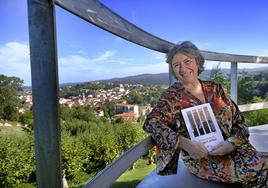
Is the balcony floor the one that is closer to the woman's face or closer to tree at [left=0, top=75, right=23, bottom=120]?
the woman's face

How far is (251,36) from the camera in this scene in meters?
5.41

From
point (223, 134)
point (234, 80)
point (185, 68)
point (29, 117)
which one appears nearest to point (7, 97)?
point (29, 117)

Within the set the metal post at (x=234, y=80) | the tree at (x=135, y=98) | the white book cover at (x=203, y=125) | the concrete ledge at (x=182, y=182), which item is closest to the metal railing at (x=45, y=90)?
the white book cover at (x=203, y=125)

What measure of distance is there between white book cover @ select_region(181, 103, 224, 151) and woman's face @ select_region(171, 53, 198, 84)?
0.16 meters

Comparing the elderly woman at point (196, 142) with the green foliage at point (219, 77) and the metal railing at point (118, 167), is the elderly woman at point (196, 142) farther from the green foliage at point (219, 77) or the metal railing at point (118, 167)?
the green foliage at point (219, 77)

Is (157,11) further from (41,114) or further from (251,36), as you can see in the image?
(41,114)

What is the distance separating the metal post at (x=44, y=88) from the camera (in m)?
0.80

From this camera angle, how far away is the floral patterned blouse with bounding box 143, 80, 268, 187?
144cm

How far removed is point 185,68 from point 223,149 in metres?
0.44

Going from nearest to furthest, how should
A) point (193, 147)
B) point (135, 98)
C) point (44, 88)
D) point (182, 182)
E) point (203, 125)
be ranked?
1. point (44, 88)
2. point (193, 147)
3. point (203, 125)
4. point (182, 182)
5. point (135, 98)

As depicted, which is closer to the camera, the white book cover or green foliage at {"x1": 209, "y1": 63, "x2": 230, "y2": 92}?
the white book cover

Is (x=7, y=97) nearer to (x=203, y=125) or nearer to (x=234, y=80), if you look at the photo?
(x=203, y=125)

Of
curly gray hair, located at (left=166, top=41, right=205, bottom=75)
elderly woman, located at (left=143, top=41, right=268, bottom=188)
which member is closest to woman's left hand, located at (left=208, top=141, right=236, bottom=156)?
elderly woman, located at (left=143, top=41, right=268, bottom=188)

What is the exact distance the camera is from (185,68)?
163 cm
